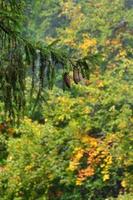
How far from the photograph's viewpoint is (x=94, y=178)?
8.81 m

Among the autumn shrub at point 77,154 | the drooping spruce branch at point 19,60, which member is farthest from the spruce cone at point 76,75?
the autumn shrub at point 77,154

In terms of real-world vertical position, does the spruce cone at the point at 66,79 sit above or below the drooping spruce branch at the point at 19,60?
below

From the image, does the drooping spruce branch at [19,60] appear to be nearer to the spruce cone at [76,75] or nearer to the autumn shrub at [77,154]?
the spruce cone at [76,75]

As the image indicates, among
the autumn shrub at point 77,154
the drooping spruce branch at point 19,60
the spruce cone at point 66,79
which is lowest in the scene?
the autumn shrub at point 77,154

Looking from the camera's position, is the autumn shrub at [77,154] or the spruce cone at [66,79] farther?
the autumn shrub at [77,154]

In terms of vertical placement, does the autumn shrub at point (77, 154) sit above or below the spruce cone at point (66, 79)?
below

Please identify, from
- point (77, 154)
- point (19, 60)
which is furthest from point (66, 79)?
point (77, 154)

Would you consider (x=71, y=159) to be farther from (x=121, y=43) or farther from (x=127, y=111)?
(x=121, y=43)

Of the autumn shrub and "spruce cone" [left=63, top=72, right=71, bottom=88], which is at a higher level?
"spruce cone" [left=63, top=72, right=71, bottom=88]

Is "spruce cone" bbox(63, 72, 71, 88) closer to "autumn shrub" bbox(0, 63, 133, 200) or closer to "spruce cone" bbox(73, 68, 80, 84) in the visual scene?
"spruce cone" bbox(73, 68, 80, 84)

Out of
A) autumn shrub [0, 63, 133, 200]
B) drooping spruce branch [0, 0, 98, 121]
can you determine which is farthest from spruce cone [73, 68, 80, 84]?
autumn shrub [0, 63, 133, 200]

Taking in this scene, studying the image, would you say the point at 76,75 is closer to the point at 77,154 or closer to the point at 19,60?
the point at 19,60

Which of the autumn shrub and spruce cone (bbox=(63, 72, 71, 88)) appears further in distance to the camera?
the autumn shrub

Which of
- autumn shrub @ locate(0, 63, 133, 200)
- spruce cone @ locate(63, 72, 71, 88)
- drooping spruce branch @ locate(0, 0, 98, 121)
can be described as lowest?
autumn shrub @ locate(0, 63, 133, 200)
